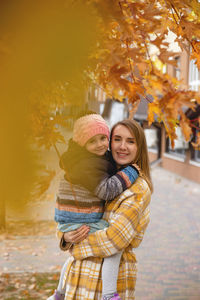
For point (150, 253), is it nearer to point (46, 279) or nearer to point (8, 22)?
point (46, 279)

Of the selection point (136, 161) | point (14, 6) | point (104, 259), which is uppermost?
point (14, 6)

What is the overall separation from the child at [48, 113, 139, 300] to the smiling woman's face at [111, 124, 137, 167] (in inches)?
2.6

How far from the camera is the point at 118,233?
2074mm

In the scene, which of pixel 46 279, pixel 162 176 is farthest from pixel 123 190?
pixel 162 176

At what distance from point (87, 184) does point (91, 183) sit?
1.2 inches

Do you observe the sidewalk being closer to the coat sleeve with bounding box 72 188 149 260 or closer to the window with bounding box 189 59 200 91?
the coat sleeve with bounding box 72 188 149 260

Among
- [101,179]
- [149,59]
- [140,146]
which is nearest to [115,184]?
[101,179]

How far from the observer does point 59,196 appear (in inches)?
83.3

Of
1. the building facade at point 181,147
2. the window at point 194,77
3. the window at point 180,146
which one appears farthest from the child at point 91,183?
the window at point 194,77

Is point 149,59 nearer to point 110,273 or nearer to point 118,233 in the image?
point 118,233

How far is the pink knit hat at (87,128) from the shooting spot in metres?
2.03

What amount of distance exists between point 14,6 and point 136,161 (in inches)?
70.3

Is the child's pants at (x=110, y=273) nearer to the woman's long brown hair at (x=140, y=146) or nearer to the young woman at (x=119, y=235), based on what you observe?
the young woman at (x=119, y=235)

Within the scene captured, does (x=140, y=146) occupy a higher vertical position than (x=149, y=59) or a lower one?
lower
